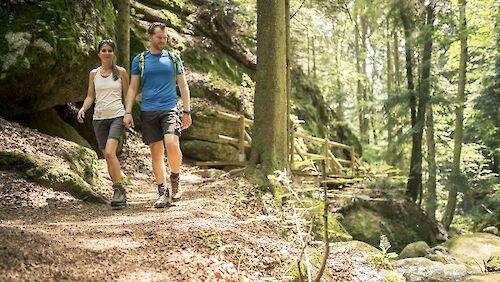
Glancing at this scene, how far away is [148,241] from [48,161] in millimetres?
3007

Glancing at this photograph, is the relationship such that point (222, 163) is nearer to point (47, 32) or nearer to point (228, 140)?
point (228, 140)

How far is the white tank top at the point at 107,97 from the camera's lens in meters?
5.61

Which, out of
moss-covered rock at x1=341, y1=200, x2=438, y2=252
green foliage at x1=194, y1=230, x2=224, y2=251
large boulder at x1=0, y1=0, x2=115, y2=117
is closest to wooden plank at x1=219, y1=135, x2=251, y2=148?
moss-covered rock at x1=341, y1=200, x2=438, y2=252

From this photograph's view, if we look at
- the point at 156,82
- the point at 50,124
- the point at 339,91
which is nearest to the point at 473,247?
the point at 156,82

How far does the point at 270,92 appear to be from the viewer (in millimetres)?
7277

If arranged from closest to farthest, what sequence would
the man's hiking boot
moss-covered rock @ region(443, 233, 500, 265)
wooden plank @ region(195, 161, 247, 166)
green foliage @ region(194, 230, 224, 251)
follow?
green foliage @ region(194, 230, 224, 251)
the man's hiking boot
moss-covered rock @ region(443, 233, 500, 265)
wooden plank @ region(195, 161, 247, 166)

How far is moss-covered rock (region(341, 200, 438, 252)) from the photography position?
1227cm

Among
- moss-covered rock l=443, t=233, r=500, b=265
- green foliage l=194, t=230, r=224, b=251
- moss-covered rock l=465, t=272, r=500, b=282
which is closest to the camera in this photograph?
green foliage l=194, t=230, r=224, b=251

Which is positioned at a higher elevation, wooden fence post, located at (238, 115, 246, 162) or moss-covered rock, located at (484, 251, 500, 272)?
wooden fence post, located at (238, 115, 246, 162)

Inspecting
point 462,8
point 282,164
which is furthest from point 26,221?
point 462,8

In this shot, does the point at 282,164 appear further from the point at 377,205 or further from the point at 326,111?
the point at 326,111

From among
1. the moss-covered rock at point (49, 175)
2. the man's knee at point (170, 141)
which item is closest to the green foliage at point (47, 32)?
the moss-covered rock at point (49, 175)

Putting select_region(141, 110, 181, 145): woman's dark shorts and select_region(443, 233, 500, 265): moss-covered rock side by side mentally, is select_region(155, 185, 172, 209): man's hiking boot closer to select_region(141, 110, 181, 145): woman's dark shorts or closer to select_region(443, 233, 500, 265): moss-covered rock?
select_region(141, 110, 181, 145): woman's dark shorts

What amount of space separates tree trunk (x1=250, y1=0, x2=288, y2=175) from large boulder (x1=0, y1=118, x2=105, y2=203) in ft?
8.54
